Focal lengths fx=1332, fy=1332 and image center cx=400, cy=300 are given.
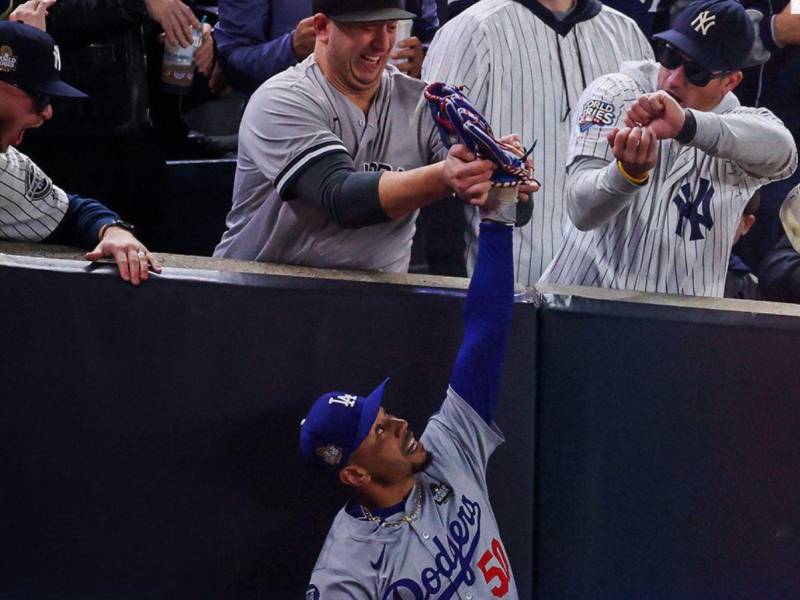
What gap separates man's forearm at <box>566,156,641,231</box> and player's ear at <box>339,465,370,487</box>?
95cm

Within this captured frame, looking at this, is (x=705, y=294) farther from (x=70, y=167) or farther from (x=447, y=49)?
(x=70, y=167)

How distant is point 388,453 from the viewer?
9.77ft

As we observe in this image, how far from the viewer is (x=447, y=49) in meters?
3.97

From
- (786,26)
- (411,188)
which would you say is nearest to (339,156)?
(411,188)

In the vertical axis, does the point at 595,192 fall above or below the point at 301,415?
above

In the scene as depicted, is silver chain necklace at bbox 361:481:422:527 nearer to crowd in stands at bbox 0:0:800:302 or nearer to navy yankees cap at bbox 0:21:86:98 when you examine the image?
crowd in stands at bbox 0:0:800:302

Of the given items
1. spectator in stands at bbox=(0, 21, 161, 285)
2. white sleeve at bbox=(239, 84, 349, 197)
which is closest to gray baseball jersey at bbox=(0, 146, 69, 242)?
spectator in stands at bbox=(0, 21, 161, 285)

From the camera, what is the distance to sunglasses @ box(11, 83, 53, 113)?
3430mm

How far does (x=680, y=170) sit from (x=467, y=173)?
3.32 ft

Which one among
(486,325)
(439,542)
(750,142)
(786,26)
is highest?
(786,26)

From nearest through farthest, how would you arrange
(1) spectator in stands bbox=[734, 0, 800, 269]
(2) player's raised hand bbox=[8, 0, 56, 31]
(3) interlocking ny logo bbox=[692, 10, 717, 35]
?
(3) interlocking ny logo bbox=[692, 10, 717, 35]
(2) player's raised hand bbox=[8, 0, 56, 31]
(1) spectator in stands bbox=[734, 0, 800, 269]

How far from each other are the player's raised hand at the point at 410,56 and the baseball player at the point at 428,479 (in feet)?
4.89

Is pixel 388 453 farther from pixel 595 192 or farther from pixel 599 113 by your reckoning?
pixel 599 113

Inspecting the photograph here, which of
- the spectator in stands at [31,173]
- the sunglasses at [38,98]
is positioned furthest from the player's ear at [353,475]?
the sunglasses at [38,98]
